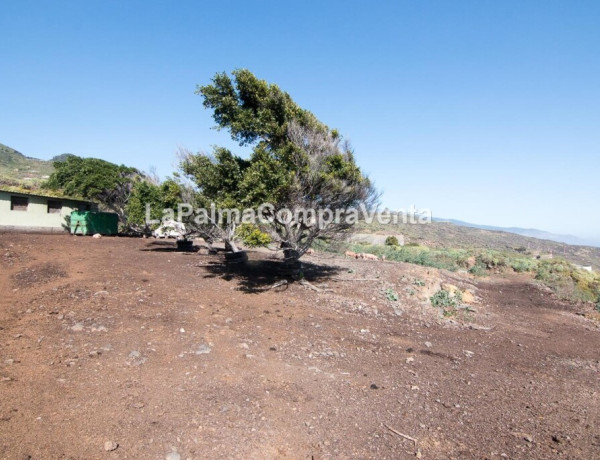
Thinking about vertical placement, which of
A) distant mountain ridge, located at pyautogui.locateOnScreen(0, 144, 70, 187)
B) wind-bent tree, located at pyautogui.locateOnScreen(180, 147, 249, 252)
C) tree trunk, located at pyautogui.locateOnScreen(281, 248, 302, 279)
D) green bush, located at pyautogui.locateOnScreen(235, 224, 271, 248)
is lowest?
tree trunk, located at pyautogui.locateOnScreen(281, 248, 302, 279)

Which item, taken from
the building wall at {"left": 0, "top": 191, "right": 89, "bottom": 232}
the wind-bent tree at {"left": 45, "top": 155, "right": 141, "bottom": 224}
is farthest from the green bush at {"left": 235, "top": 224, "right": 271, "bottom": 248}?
the building wall at {"left": 0, "top": 191, "right": 89, "bottom": 232}

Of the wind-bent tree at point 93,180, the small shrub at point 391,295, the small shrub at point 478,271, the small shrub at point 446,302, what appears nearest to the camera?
the small shrub at point 446,302

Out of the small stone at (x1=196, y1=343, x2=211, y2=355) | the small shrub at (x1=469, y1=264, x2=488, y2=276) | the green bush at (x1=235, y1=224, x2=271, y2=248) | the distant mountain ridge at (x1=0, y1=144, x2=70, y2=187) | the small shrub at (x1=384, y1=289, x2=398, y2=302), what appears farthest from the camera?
the distant mountain ridge at (x1=0, y1=144, x2=70, y2=187)

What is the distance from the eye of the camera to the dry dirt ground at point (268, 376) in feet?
10.6

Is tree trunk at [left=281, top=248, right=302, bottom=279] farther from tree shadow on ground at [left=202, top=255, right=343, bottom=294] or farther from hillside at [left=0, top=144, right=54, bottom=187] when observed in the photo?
hillside at [left=0, top=144, right=54, bottom=187]

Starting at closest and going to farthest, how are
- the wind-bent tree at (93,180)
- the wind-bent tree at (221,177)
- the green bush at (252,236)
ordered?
1. the green bush at (252,236)
2. the wind-bent tree at (221,177)
3. the wind-bent tree at (93,180)

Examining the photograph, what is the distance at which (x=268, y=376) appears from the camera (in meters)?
4.60

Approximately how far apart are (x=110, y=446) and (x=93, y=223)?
→ 905 inches

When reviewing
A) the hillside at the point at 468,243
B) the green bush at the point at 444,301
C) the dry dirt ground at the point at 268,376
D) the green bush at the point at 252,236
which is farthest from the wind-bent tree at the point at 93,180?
the hillside at the point at 468,243

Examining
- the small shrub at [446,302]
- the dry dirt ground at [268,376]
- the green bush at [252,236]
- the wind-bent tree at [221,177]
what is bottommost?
the small shrub at [446,302]

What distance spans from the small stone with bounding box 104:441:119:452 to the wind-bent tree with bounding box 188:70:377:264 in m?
6.00

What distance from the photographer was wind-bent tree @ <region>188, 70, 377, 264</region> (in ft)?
28.1

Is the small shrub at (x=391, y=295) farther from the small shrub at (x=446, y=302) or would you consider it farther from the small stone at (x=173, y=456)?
the small stone at (x=173, y=456)

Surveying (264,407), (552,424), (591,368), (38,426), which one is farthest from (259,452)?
(591,368)
